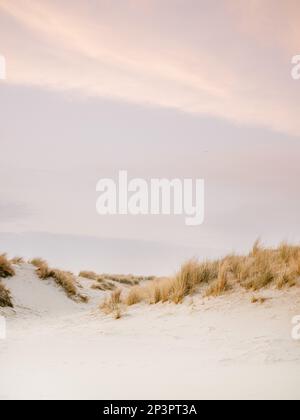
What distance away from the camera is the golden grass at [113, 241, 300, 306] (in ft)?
28.5

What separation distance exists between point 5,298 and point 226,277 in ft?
18.7

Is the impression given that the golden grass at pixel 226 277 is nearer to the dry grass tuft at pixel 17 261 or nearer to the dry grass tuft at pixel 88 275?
the dry grass tuft at pixel 17 261

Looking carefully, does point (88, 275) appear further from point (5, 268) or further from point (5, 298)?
point (5, 298)

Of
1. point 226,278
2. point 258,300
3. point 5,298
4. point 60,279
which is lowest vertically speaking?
point 5,298

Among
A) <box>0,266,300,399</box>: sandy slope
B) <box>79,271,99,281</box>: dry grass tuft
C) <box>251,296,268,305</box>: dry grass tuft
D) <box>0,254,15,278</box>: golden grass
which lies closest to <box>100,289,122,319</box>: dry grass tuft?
<box>0,266,300,399</box>: sandy slope

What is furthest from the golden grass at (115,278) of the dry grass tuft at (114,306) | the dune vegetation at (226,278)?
the dune vegetation at (226,278)

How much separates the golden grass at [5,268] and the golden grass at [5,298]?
4.75ft

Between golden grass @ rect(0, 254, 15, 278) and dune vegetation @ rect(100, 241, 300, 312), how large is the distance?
5.08m

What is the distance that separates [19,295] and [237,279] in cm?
639

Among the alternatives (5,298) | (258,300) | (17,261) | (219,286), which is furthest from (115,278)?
(258,300)

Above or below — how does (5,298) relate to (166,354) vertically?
below

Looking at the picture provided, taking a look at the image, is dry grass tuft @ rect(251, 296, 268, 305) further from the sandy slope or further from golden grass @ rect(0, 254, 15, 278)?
golden grass @ rect(0, 254, 15, 278)

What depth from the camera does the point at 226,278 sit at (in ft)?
29.5
